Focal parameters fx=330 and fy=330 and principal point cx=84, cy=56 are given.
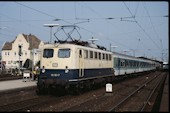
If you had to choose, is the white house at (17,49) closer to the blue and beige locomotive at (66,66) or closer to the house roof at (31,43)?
the house roof at (31,43)

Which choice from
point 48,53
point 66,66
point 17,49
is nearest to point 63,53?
point 66,66

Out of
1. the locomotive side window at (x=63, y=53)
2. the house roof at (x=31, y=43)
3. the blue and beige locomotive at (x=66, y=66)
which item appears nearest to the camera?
the blue and beige locomotive at (x=66, y=66)

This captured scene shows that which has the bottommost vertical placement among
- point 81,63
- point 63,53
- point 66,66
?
point 66,66

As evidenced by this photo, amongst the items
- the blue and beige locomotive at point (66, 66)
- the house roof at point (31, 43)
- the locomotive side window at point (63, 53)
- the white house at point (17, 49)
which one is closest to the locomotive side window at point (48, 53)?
the blue and beige locomotive at point (66, 66)

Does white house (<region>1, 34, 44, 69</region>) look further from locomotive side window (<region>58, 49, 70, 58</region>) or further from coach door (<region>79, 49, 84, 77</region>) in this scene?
locomotive side window (<region>58, 49, 70, 58</region>)

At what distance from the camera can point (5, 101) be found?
1712cm

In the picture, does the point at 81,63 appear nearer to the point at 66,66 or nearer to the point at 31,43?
the point at 66,66

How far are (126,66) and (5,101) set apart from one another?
84.3ft

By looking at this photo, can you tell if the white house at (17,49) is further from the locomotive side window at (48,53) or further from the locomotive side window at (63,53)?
the locomotive side window at (63,53)

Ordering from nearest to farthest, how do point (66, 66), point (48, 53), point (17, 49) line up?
1. point (66, 66)
2. point (48, 53)
3. point (17, 49)

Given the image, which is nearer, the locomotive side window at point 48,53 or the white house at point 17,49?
the locomotive side window at point 48,53

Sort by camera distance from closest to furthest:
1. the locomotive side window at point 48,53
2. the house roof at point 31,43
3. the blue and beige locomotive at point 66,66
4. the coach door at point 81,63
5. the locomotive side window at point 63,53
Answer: the blue and beige locomotive at point 66,66 → the locomotive side window at point 63,53 → the locomotive side window at point 48,53 → the coach door at point 81,63 → the house roof at point 31,43

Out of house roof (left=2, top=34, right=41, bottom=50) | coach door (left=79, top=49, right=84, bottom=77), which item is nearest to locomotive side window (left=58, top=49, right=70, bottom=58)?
coach door (left=79, top=49, right=84, bottom=77)

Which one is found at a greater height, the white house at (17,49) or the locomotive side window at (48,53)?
the white house at (17,49)
